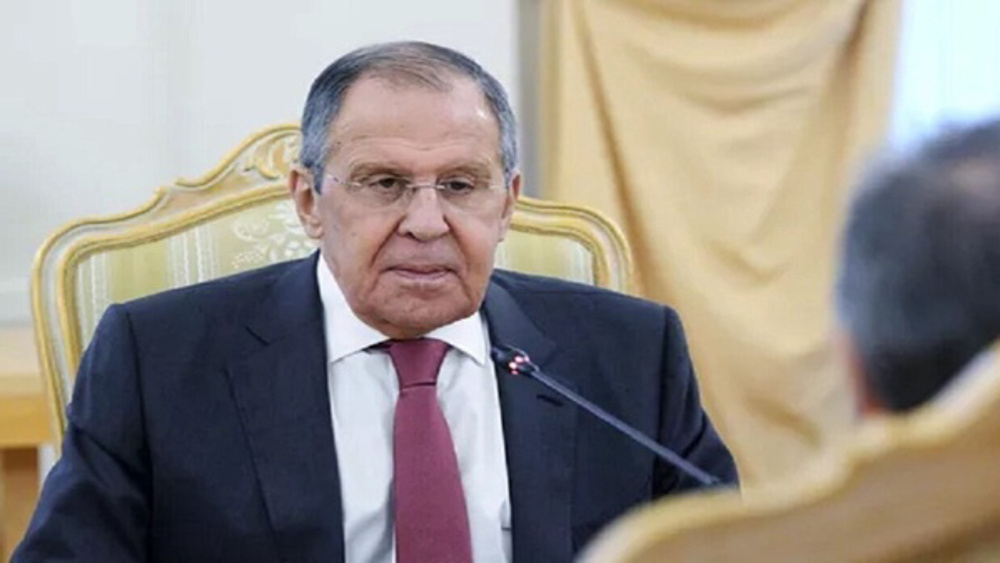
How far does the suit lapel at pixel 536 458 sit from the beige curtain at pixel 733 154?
5.36 ft

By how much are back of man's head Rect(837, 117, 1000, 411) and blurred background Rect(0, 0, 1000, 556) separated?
2.74 m

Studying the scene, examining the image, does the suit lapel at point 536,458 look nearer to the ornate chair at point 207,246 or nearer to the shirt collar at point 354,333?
the shirt collar at point 354,333

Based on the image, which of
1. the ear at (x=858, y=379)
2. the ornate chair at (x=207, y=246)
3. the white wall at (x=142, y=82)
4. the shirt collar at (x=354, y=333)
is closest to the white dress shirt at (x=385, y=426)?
the shirt collar at (x=354, y=333)

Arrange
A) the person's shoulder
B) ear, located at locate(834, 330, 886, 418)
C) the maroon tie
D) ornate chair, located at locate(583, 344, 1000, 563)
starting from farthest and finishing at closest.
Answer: the person's shoulder
the maroon tie
ear, located at locate(834, 330, 886, 418)
ornate chair, located at locate(583, 344, 1000, 563)

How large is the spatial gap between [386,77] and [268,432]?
0.40 meters

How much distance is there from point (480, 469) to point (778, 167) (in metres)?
1.91

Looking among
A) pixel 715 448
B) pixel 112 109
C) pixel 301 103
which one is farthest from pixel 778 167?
pixel 715 448

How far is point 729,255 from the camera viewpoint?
368 centimetres

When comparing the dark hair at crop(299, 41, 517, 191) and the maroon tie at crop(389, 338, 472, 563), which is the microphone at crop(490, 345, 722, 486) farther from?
the dark hair at crop(299, 41, 517, 191)

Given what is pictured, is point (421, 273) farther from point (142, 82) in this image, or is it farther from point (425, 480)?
point (142, 82)

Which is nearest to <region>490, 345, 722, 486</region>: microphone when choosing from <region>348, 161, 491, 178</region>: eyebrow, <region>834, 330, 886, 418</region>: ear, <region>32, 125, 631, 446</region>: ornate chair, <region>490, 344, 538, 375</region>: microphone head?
<region>490, 344, 538, 375</region>: microphone head

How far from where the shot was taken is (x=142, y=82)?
11.7ft

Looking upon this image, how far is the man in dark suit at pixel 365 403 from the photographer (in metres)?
1.84

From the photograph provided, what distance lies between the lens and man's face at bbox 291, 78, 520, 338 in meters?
1.88
